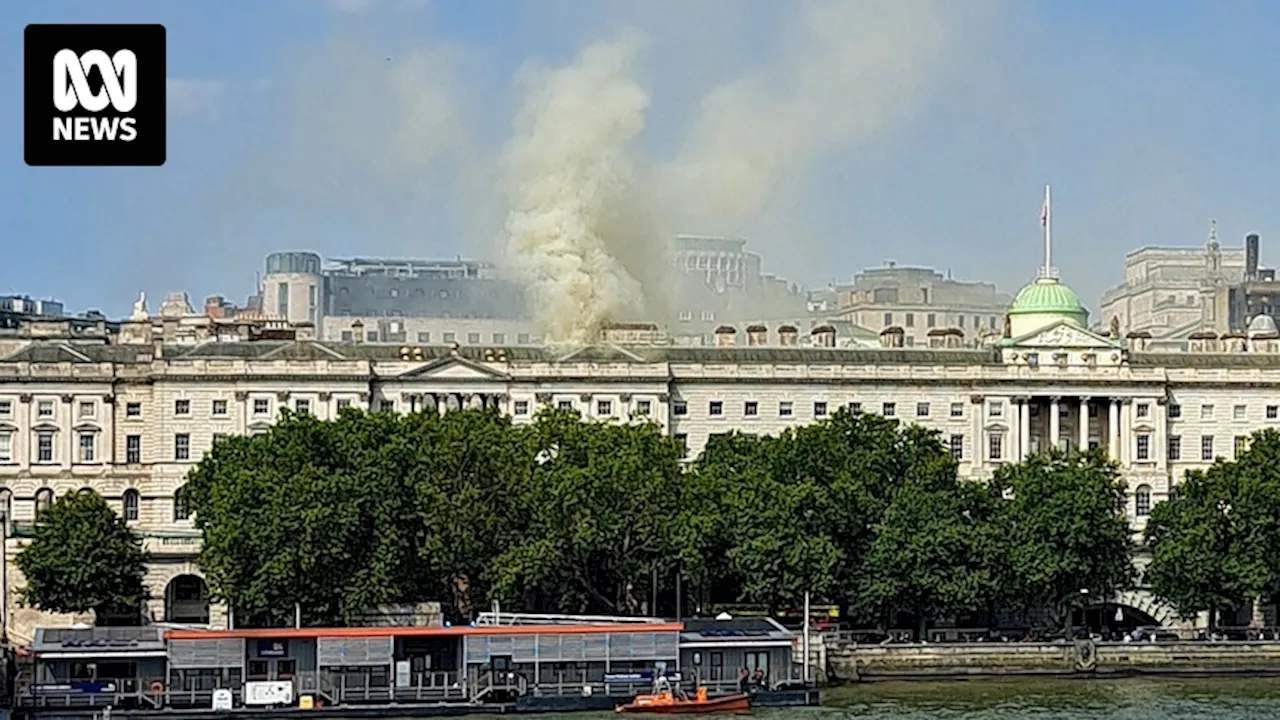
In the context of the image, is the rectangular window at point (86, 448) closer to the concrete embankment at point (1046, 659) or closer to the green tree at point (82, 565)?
the green tree at point (82, 565)

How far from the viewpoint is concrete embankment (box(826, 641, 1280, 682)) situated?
8181cm

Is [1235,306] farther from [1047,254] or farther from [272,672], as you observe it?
[272,672]

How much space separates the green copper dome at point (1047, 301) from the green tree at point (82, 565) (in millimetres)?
50326

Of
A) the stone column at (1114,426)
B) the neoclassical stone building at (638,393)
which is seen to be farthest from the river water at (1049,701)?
the stone column at (1114,426)

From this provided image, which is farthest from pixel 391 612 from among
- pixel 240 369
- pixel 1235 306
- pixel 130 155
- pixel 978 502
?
pixel 1235 306

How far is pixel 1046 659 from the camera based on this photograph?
83.6 metres

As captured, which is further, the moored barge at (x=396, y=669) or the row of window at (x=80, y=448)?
the row of window at (x=80, y=448)

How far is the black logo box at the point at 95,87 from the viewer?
10.8 meters

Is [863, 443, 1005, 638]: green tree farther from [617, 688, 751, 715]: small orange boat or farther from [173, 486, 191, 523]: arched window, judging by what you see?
[173, 486, 191, 523]: arched window

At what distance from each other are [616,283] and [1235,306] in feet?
260

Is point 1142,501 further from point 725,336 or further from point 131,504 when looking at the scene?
point 131,504

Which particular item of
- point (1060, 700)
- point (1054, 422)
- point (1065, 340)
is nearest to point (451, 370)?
point (1054, 422)

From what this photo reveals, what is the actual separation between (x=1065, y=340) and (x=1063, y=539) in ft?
94.1

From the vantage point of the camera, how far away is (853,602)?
87.5 meters
